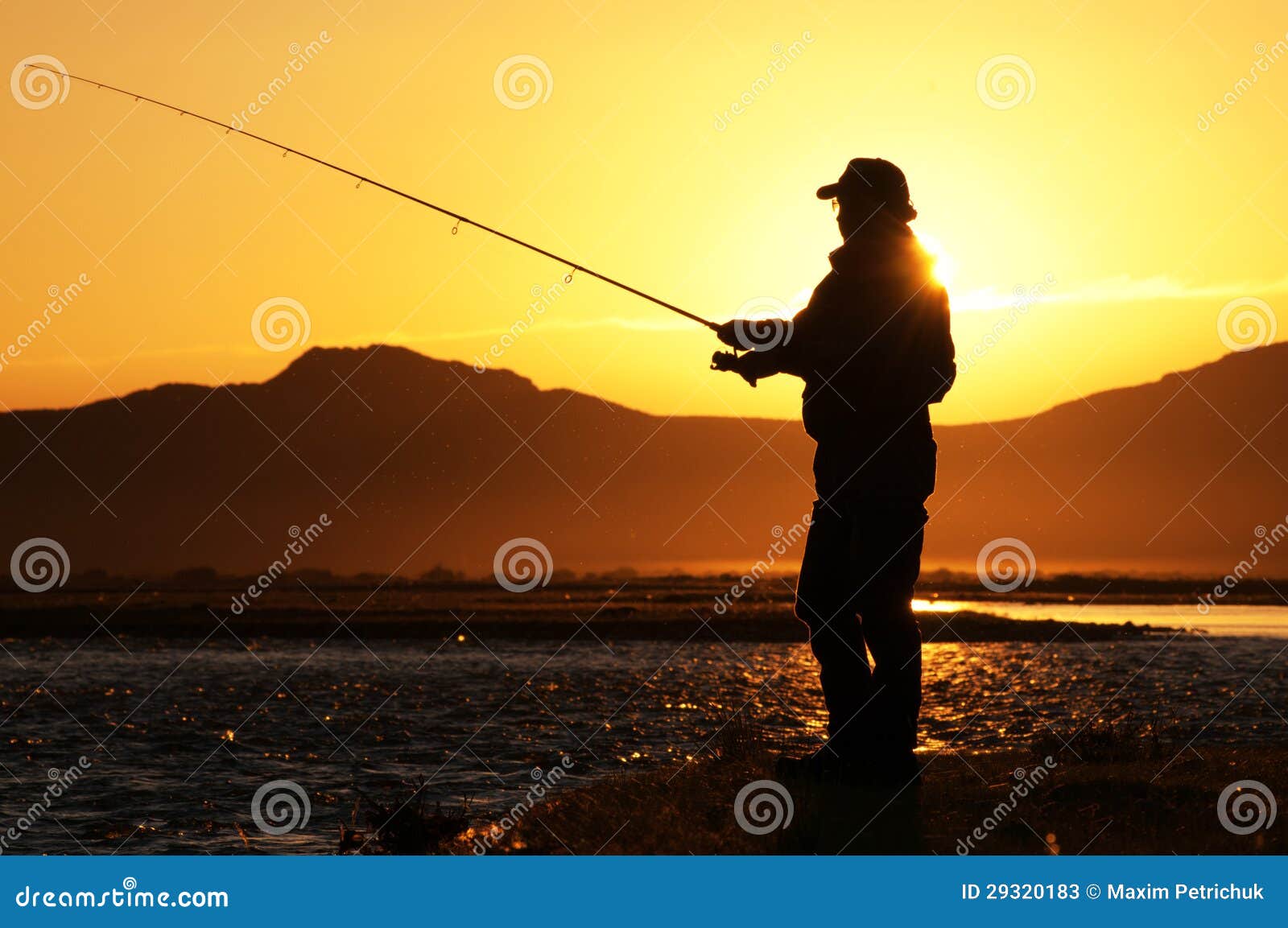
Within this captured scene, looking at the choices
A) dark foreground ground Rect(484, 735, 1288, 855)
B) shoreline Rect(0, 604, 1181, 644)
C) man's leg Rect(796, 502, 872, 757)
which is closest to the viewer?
dark foreground ground Rect(484, 735, 1288, 855)

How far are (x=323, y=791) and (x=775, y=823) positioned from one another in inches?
284

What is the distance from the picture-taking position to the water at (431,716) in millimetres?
13758

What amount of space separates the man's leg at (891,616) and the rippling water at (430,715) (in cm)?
470

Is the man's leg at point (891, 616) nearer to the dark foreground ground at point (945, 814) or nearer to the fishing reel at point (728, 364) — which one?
the dark foreground ground at point (945, 814)

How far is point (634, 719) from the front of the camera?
19.9 m

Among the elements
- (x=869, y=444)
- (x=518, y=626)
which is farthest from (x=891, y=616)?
(x=518, y=626)

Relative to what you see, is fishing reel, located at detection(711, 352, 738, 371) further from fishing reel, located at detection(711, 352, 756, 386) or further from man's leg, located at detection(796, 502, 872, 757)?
man's leg, located at detection(796, 502, 872, 757)

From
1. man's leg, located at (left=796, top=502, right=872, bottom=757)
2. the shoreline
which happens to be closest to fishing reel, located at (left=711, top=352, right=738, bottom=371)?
man's leg, located at (left=796, top=502, right=872, bottom=757)

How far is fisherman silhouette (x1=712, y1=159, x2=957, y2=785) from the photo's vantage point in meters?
8.50

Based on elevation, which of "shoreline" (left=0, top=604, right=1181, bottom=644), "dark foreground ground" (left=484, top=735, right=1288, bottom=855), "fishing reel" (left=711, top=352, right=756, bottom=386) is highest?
"shoreline" (left=0, top=604, right=1181, bottom=644)

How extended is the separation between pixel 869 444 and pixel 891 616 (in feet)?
3.14

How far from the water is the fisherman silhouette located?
3.83m

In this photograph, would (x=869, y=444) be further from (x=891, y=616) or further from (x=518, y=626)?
(x=518, y=626)

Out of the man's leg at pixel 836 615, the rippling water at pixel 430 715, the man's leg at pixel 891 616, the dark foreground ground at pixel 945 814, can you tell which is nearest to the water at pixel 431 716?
the rippling water at pixel 430 715
